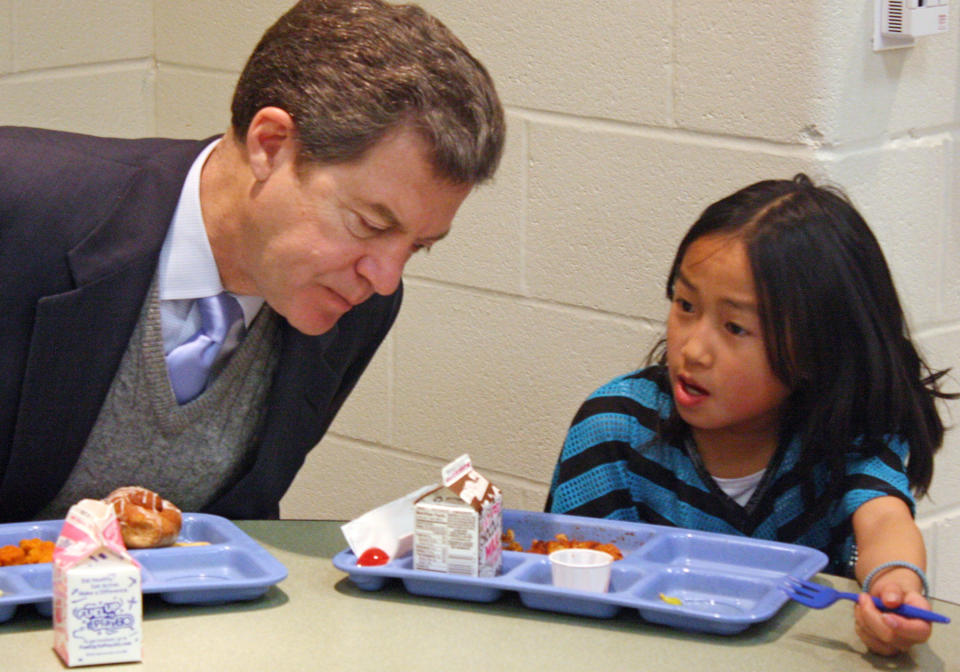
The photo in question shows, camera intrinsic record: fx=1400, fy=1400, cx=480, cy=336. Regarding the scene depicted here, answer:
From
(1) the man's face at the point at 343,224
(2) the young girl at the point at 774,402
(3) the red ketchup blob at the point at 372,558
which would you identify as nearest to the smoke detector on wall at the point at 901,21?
(2) the young girl at the point at 774,402

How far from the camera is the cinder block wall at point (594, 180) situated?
210 centimetres

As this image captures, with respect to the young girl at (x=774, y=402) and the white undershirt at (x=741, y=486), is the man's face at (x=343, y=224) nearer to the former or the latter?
the young girl at (x=774, y=402)

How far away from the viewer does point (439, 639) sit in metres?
1.27

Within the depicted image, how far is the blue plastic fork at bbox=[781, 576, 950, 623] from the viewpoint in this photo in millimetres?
1256

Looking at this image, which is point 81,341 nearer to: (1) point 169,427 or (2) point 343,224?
(1) point 169,427

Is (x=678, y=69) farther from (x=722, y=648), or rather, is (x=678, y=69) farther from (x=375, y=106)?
(x=722, y=648)

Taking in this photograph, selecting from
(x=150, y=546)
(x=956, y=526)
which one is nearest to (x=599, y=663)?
(x=150, y=546)

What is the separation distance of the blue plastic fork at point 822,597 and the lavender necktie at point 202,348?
2.41 feet

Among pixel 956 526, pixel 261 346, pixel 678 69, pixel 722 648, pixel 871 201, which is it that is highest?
pixel 678 69

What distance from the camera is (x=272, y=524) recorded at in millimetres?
1604

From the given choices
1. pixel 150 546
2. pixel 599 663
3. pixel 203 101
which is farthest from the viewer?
pixel 203 101

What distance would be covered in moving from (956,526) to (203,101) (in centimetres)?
170

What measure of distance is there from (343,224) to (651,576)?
0.50 metres

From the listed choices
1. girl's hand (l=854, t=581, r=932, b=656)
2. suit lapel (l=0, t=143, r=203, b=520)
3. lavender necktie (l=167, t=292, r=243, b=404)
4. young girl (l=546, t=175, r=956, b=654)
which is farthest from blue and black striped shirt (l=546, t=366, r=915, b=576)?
suit lapel (l=0, t=143, r=203, b=520)
